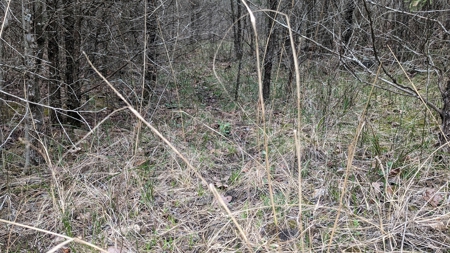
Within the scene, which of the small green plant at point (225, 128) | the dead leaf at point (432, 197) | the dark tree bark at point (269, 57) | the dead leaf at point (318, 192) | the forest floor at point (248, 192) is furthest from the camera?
the dark tree bark at point (269, 57)

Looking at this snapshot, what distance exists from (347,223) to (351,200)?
11.6 inches

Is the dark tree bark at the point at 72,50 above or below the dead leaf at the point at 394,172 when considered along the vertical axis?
above

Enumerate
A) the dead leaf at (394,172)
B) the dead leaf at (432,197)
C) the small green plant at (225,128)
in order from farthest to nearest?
the small green plant at (225,128) → the dead leaf at (394,172) → the dead leaf at (432,197)

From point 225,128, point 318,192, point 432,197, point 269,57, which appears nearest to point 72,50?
point 225,128

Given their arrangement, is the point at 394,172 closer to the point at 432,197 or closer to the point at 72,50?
the point at 432,197

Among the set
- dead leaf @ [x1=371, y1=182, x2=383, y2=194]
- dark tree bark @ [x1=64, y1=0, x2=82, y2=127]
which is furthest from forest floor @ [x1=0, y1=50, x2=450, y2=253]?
dark tree bark @ [x1=64, y1=0, x2=82, y2=127]

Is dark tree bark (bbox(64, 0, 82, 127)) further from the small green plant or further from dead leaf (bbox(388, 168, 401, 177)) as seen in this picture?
dead leaf (bbox(388, 168, 401, 177))

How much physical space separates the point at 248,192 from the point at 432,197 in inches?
43.5

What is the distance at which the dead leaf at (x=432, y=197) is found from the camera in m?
1.90

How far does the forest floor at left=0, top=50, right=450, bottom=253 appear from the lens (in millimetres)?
1729

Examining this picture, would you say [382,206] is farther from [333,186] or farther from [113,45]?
[113,45]

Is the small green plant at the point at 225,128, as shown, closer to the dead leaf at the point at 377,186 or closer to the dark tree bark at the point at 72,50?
the dark tree bark at the point at 72,50

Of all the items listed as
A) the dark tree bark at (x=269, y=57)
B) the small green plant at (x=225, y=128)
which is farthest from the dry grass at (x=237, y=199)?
the dark tree bark at (x=269, y=57)

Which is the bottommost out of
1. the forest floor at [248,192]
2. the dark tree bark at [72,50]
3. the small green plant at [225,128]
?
the small green plant at [225,128]
